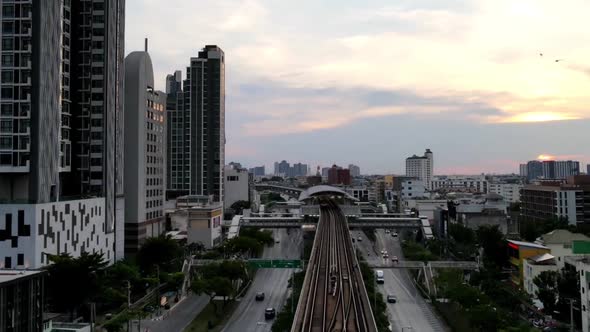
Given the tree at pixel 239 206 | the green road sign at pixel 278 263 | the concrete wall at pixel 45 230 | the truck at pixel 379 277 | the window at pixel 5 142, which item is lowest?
the truck at pixel 379 277

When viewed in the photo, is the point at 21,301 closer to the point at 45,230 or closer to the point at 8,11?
the point at 45,230

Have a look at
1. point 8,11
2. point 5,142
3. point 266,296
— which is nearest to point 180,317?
point 266,296

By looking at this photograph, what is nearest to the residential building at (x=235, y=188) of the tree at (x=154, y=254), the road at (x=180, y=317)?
the tree at (x=154, y=254)

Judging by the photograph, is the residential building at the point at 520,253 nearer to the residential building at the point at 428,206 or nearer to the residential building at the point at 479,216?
the residential building at the point at 479,216

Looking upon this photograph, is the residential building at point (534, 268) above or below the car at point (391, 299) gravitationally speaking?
above

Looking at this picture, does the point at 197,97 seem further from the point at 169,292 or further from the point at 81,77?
the point at 169,292

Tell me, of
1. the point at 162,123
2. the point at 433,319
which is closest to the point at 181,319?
the point at 433,319

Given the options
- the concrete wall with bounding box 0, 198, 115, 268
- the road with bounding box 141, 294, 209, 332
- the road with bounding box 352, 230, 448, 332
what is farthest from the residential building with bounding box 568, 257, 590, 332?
the concrete wall with bounding box 0, 198, 115, 268
